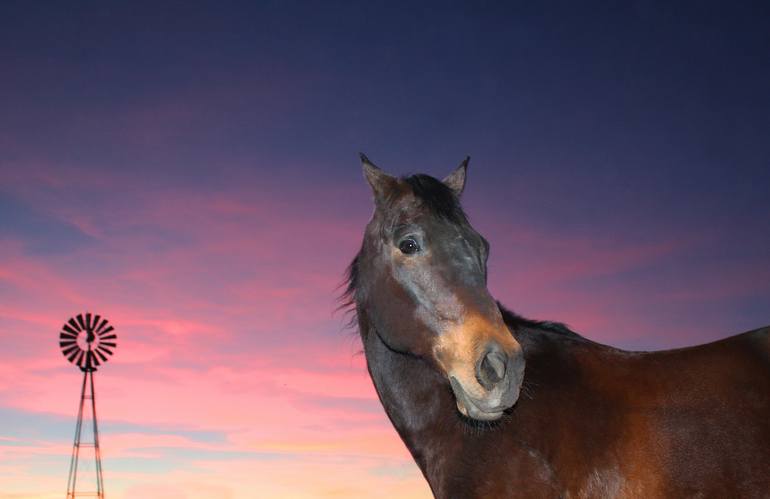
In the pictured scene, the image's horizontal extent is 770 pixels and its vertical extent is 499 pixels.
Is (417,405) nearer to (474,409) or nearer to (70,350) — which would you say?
(474,409)

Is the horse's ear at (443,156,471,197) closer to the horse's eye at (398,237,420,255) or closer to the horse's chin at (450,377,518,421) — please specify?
the horse's eye at (398,237,420,255)

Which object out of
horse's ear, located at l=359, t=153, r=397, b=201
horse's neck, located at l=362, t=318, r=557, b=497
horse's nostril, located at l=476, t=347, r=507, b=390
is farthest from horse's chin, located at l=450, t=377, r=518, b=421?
horse's ear, located at l=359, t=153, r=397, b=201

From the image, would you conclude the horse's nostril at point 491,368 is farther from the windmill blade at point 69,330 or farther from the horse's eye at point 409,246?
the windmill blade at point 69,330

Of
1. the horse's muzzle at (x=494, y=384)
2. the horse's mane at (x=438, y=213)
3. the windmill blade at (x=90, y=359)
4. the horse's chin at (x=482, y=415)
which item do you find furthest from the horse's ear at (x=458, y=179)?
the windmill blade at (x=90, y=359)

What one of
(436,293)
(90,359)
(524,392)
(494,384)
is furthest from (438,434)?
(90,359)

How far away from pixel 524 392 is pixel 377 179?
259 centimetres

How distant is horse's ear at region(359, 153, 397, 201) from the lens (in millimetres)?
7031

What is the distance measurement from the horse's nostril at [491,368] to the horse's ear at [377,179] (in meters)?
2.21

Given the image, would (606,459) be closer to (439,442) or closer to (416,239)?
(439,442)

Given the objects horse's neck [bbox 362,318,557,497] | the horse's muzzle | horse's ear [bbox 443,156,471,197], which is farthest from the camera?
horse's ear [bbox 443,156,471,197]

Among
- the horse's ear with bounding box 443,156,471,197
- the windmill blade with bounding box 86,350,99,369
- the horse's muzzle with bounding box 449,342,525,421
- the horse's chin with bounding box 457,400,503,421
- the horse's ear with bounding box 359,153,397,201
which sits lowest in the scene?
the horse's chin with bounding box 457,400,503,421

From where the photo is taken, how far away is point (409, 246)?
252 inches

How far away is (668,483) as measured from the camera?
18.8 ft

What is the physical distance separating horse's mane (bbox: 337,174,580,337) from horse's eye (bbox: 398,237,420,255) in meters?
0.36
